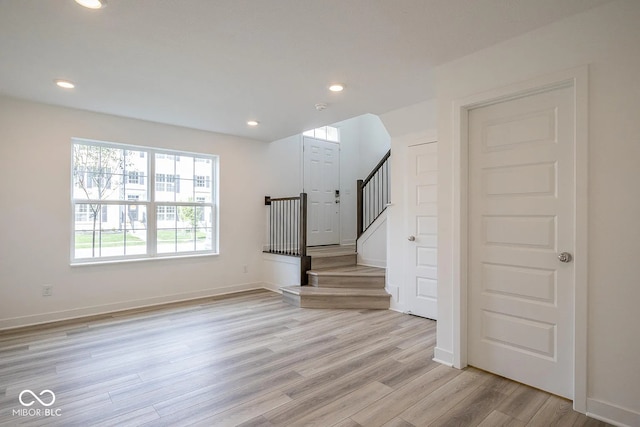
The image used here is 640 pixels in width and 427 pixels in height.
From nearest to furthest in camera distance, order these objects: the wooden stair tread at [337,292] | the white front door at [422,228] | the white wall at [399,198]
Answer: the white front door at [422,228] < the white wall at [399,198] < the wooden stair tread at [337,292]

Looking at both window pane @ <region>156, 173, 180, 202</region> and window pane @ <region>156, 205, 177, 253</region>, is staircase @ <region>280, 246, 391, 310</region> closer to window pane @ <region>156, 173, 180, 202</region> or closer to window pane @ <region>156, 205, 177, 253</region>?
window pane @ <region>156, 205, 177, 253</region>

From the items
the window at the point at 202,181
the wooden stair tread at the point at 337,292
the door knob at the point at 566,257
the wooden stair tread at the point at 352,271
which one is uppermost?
the window at the point at 202,181

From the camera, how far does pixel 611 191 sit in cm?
201

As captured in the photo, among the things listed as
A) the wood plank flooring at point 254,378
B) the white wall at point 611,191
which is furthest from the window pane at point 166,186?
the white wall at point 611,191

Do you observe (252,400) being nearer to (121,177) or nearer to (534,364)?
(534,364)

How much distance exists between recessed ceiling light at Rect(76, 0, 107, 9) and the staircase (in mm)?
3606

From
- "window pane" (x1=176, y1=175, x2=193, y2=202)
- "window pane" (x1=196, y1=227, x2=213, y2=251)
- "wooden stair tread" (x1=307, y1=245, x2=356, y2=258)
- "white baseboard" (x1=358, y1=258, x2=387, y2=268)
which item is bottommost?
"white baseboard" (x1=358, y1=258, x2=387, y2=268)

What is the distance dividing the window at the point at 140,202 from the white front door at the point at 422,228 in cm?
301

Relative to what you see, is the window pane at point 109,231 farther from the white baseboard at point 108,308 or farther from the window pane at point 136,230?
the white baseboard at point 108,308

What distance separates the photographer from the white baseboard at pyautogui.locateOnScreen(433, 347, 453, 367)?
2773mm

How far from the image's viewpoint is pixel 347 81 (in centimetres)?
319

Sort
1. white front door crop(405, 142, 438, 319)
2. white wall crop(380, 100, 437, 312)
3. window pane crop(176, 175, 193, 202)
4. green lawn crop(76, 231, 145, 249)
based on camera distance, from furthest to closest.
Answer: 1. window pane crop(176, 175, 193, 202)
2. green lawn crop(76, 231, 145, 249)
3. white wall crop(380, 100, 437, 312)
4. white front door crop(405, 142, 438, 319)

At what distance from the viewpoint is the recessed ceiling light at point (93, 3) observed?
6.48ft

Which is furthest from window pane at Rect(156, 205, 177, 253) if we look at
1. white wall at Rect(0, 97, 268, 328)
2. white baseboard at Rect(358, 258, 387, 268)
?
white baseboard at Rect(358, 258, 387, 268)
